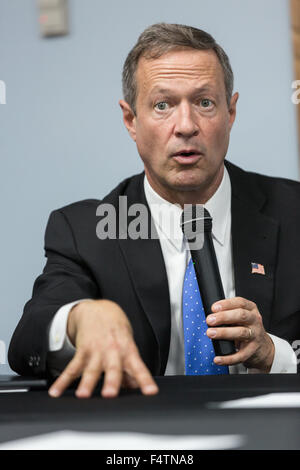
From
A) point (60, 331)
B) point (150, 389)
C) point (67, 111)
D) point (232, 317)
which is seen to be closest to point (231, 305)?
point (232, 317)

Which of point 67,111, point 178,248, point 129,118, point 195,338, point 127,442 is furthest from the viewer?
point 67,111

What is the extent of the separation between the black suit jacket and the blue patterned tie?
0.14 feet

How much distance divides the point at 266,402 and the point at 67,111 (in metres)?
1.58

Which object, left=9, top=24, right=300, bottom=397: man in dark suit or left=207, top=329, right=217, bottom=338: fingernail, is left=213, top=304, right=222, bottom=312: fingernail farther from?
left=9, top=24, right=300, bottom=397: man in dark suit

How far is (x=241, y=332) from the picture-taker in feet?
3.13

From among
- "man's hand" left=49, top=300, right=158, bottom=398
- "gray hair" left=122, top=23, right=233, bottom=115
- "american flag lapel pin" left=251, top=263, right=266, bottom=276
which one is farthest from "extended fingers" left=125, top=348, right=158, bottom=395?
"gray hair" left=122, top=23, right=233, bottom=115

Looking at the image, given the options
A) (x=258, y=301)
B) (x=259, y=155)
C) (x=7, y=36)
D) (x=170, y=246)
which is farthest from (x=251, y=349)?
(x=7, y=36)

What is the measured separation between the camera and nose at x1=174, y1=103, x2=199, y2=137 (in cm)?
130

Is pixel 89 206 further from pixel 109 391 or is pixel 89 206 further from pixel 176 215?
pixel 109 391

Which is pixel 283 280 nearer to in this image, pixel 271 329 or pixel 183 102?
pixel 271 329

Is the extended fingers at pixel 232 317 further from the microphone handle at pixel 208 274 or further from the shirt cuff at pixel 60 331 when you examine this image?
the shirt cuff at pixel 60 331

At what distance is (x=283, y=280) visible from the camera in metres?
1.37
